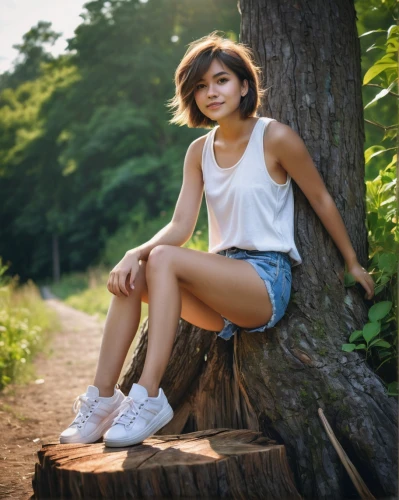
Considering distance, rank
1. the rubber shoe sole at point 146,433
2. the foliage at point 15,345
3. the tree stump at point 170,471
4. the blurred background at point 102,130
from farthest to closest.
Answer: the blurred background at point 102,130
the foliage at point 15,345
the rubber shoe sole at point 146,433
the tree stump at point 170,471

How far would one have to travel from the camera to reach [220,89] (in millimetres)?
2830

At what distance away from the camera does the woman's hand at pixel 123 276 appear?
8.70 feet

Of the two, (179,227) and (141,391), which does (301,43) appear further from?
(141,391)

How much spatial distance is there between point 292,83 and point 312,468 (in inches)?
69.4

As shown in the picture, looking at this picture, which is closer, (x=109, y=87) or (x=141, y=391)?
(x=141, y=391)

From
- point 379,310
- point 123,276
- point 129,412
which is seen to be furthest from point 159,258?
point 379,310

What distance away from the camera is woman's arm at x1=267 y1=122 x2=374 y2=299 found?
2.76m

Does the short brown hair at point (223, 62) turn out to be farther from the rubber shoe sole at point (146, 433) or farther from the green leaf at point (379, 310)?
the rubber shoe sole at point (146, 433)

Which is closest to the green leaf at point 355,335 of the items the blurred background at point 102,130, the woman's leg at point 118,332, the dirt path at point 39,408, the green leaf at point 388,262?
the green leaf at point 388,262

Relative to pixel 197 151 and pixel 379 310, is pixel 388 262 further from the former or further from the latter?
pixel 197 151

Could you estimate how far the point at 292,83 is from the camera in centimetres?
296

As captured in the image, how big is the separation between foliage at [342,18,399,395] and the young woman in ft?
0.33

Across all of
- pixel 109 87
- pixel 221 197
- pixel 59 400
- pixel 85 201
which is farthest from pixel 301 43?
pixel 85 201

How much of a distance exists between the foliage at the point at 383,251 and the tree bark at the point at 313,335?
0.07m
